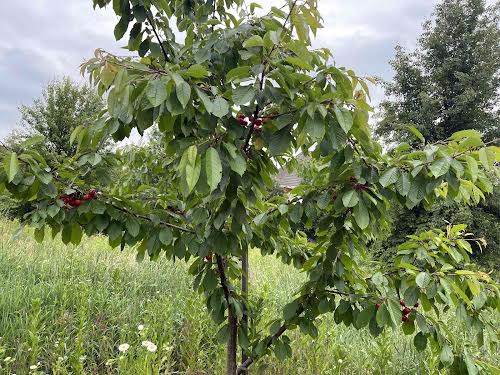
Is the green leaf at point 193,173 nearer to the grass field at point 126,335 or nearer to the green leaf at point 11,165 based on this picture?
the green leaf at point 11,165

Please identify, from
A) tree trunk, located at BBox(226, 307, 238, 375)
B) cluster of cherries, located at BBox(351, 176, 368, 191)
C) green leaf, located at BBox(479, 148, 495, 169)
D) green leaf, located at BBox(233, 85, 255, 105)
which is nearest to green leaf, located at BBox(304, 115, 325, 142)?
green leaf, located at BBox(233, 85, 255, 105)

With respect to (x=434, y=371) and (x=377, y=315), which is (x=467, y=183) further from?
(x=434, y=371)

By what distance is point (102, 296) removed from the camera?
3188 millimetres

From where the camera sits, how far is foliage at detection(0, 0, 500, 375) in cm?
98

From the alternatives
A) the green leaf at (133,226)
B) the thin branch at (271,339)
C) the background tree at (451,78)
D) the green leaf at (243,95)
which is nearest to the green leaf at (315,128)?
the green leaf at (243,95)

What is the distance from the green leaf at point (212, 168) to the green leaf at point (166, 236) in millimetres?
493

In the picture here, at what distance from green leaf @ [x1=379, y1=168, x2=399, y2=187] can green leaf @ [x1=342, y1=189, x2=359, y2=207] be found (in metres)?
0.08

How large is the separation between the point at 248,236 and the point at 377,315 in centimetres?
48

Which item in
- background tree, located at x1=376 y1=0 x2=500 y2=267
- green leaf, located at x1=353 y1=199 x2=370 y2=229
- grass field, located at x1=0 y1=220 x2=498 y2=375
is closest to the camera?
green leaf, located at x1=353 y1=199 x2=370 y2=229

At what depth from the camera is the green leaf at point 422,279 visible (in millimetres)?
1137

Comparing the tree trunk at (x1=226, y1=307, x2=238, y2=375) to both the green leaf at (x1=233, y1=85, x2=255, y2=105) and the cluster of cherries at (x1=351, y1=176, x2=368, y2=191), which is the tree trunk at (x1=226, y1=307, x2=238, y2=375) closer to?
the cluster of cherries at (x1=351, y1=176, x2=368, y2=191)

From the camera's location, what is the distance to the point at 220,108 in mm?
957

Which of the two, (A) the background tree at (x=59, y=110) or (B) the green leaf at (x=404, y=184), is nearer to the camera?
(B) the green leaf at (x=404, y=184)

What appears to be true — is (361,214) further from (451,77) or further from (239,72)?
(451,77)
